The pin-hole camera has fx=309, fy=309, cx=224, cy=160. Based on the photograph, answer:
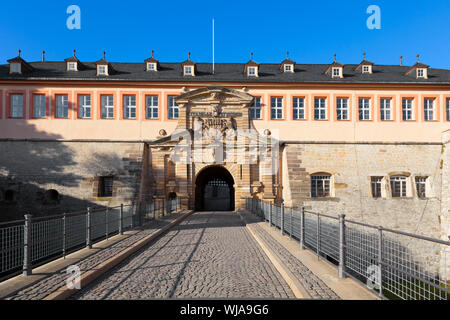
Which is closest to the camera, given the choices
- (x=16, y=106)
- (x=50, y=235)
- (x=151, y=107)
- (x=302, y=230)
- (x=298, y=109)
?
(x=50, y=235)

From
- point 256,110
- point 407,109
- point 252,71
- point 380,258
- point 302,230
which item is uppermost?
point 252,71

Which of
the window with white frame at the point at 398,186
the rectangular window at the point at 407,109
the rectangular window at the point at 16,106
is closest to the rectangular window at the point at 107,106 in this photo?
the rectangular window at the point at 16,106

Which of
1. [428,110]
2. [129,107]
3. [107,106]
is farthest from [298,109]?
[107,106]

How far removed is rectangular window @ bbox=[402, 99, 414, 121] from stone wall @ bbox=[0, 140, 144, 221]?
2122 centimetres

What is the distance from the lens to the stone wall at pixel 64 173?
23.3 m

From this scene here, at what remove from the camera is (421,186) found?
965 inches

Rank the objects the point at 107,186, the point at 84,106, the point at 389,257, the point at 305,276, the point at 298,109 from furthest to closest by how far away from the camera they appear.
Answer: the point at 298,109
the point at 84,106
the point at 107,186
the point at 305,276
the point at 389,257

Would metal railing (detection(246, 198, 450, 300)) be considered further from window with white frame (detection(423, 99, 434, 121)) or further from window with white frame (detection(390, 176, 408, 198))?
window with white frame (detection(423, 99, 434, 121))

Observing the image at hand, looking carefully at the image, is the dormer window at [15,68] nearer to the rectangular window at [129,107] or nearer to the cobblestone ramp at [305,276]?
the rectangular window at [129,107]

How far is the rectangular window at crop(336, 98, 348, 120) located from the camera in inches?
983

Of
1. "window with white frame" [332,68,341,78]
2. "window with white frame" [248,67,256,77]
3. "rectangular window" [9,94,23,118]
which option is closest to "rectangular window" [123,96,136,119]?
"rectangular window" [9,94,23,118]

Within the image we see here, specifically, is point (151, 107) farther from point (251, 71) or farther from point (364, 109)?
point (364, 109)

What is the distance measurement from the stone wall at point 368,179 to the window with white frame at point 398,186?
35cm

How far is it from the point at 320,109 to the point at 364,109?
3.56 m
